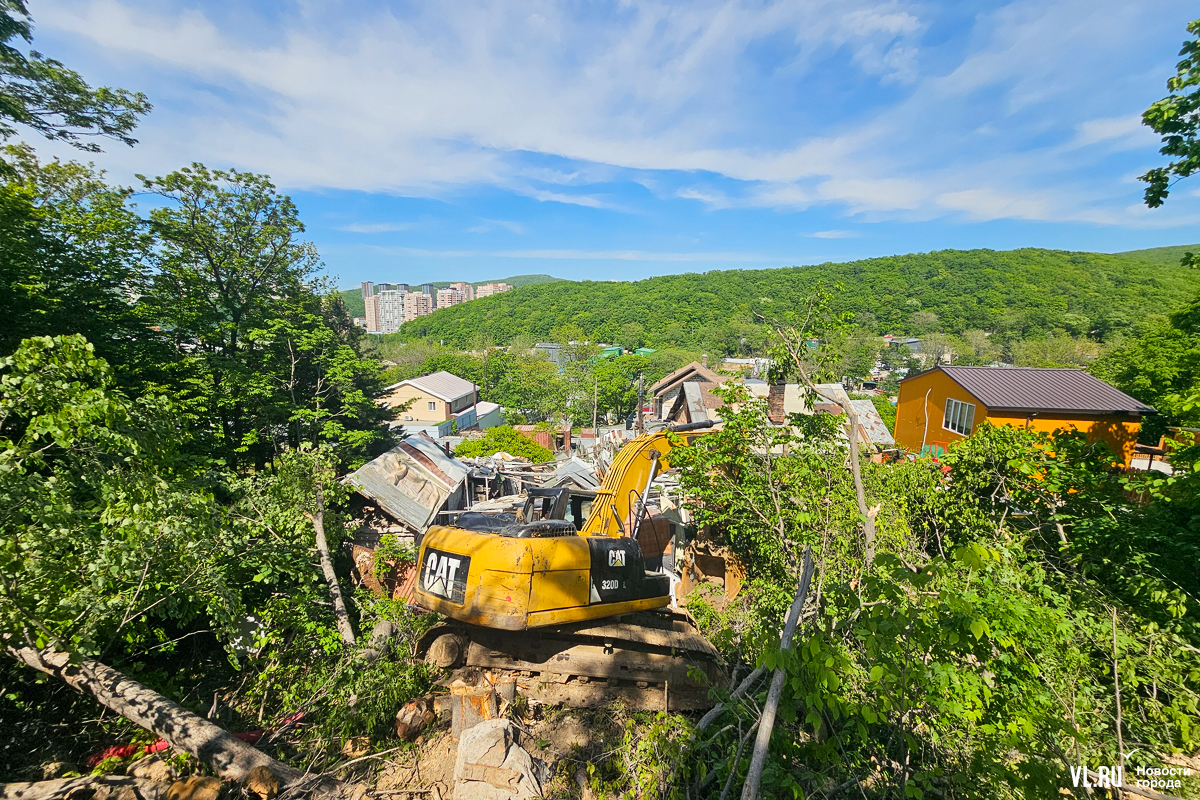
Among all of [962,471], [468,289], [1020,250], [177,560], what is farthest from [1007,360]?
[468,289]

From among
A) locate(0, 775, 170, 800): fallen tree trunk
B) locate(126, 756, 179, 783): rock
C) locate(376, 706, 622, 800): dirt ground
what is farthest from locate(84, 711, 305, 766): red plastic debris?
locate(376, 706, 622, 800): dirt ground

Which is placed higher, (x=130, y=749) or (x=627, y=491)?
(x=627, y=491)

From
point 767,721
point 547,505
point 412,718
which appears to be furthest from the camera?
point 547,505

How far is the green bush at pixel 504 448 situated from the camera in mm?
21625

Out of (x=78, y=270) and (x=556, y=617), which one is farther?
(x=78, y=270)

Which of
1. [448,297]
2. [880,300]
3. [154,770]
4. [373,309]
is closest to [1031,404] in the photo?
[154,770]

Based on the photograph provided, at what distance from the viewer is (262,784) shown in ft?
10.1

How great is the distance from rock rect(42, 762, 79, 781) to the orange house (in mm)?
14614

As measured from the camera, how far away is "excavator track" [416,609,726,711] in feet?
16.6

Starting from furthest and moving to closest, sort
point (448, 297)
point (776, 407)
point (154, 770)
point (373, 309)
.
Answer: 1. point (448, 297)
2. point (373, 309)
3. point (776, 407)
4. point (154, 770)

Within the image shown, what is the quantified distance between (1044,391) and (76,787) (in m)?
20.2

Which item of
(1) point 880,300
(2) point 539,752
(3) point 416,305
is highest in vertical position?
(3) point 416,305

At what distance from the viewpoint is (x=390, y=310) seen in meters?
165

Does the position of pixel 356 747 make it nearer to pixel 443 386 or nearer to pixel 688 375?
pixel 688 375
